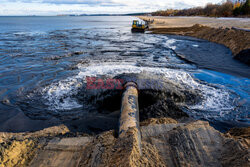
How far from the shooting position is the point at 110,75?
723cm

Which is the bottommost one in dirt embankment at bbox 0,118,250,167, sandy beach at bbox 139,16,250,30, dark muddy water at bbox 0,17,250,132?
dark muddy water at bbox 0,17,250,132

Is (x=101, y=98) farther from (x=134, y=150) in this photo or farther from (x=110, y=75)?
(x=134, y=150)

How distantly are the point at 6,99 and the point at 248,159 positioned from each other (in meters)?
6.28

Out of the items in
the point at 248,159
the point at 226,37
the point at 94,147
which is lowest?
the point at 94,147

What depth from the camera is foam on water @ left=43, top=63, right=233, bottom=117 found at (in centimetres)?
473

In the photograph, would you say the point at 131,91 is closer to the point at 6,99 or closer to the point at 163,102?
the point at 163,102

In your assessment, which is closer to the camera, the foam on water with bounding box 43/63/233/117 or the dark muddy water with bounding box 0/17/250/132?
the dark muddy water with bounding box 0/17/250/132

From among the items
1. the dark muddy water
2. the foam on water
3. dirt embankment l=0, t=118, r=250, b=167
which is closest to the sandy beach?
the foam on water

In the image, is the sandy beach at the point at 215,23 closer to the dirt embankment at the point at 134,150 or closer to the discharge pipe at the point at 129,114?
the discharge pipe at the point at 129,114

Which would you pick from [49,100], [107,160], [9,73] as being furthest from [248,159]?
[9,73]

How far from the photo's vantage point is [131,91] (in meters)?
4.16

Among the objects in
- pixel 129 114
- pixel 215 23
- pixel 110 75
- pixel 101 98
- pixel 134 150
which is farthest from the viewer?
pixel 215 23

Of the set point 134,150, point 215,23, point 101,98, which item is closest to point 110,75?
point 101,98

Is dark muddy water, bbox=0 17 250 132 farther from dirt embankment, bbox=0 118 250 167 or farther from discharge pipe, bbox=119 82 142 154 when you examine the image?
dirt embankment, bbox=0 118 250 167
